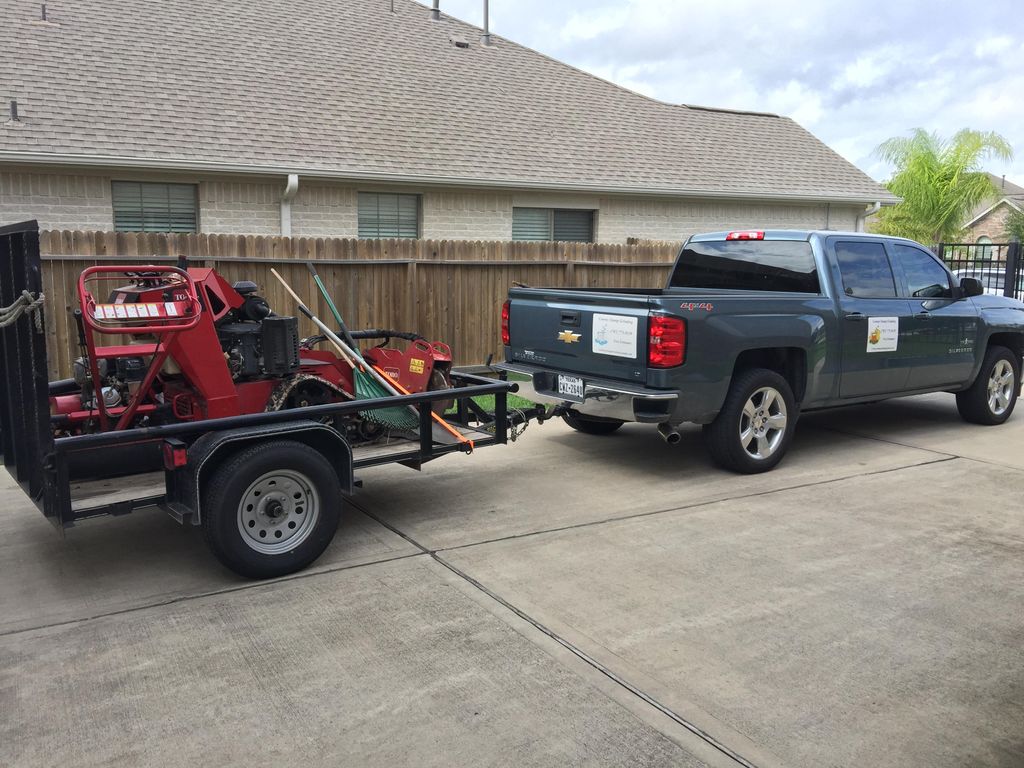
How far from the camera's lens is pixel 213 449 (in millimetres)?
4887

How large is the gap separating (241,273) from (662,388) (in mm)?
5358

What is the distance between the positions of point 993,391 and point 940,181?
1052 inches

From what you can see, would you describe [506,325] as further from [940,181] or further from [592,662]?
[940,181]

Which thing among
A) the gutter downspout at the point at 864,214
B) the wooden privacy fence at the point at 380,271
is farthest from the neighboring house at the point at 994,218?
the wooden privacy fence at the point at 380,271

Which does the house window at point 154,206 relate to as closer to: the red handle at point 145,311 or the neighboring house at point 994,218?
the red handle at point 145,311

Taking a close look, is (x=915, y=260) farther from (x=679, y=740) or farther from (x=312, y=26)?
(x=312, y=26)

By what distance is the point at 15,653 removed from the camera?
168 inches

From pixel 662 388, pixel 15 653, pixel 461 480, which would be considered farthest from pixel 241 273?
pixel 15 653

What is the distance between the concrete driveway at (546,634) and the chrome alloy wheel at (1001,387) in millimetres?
2962

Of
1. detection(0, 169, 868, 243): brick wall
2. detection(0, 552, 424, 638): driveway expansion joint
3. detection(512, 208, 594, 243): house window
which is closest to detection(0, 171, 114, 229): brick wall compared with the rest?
detection(0, 169, 868, 243): brick wall

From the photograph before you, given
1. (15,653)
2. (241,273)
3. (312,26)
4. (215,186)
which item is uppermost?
(312,26)

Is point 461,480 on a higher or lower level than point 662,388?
lower

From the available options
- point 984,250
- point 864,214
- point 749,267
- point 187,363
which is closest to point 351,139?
point 749,267

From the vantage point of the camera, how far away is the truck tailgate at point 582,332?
22.9ft
